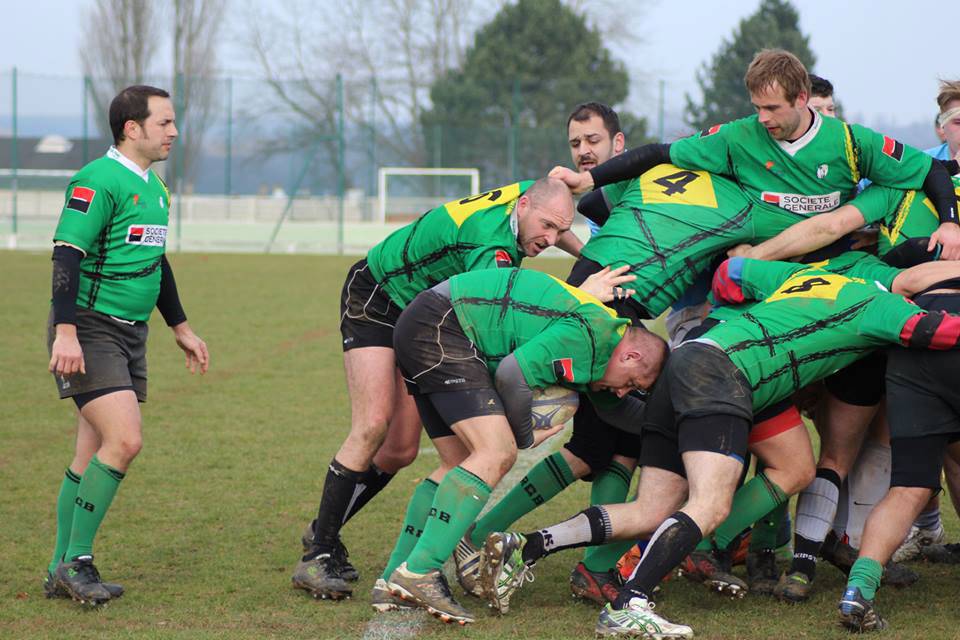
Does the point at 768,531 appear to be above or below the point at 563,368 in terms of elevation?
below

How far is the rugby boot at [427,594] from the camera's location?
4270 mm

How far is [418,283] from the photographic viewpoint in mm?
5008

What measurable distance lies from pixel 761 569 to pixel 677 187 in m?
1.71

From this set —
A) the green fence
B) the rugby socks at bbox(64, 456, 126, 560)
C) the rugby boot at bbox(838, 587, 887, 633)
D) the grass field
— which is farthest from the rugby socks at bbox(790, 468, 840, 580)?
the green fence

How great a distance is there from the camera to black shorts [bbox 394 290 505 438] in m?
4.44

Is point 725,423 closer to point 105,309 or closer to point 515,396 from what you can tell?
point 515,396

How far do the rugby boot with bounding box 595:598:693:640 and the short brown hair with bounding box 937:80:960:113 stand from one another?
3.48m

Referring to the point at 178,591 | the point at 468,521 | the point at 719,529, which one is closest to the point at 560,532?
the point at 468,521

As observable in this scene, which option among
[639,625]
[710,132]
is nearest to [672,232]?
[710,132]

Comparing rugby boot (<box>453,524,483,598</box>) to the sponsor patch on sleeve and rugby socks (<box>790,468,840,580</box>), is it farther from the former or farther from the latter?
the sponsor patch on sleeve

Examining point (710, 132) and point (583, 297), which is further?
point (710, 132)

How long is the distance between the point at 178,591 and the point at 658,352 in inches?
86.2

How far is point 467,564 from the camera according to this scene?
4.84 m

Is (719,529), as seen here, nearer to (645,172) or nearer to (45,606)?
(645,172)
